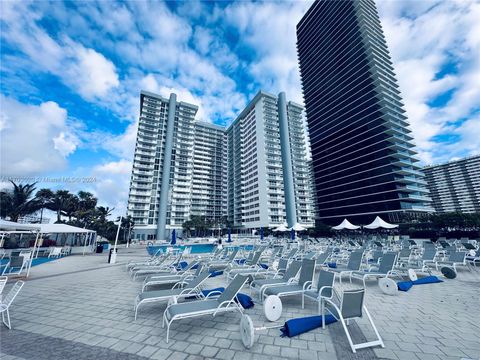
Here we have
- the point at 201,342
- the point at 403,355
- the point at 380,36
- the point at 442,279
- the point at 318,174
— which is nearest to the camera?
the point at 403,355

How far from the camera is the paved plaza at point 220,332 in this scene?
9.31 feet


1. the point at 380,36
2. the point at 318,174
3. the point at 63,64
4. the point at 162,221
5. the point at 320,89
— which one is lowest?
the point at 162,221

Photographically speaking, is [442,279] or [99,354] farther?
[442,279]

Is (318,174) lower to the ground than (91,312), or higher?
higher

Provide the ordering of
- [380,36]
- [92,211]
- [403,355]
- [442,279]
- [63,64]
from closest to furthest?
[403,355]
[442,279]
[63,64]
[92,211]
[380,36]

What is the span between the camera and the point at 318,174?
71688 mm

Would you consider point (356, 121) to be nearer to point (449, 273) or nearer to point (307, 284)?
point (449, 273)

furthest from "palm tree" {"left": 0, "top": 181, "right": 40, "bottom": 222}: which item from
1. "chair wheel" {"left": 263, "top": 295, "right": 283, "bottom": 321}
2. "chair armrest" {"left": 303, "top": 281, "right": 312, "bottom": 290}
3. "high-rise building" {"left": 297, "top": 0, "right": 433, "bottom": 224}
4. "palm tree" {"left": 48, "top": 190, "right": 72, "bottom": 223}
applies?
"high-rise building" {"left": 297, "top": 0, "right": 433, "bottom": 224}

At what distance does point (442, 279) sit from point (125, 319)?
33.9 ft

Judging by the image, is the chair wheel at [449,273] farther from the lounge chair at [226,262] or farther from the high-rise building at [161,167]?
the high-rise building at [161,167]

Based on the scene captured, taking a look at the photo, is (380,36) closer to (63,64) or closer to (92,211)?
(63,64)

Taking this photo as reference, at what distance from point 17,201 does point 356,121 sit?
75.6 metres

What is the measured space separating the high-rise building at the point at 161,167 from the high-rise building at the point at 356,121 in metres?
46.6

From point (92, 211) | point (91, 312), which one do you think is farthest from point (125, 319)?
point (92, 211)
